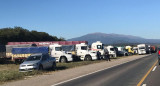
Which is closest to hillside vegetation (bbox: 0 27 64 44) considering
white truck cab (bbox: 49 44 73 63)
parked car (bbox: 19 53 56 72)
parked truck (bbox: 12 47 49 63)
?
parked truck (bbox: 12 47 49 63)

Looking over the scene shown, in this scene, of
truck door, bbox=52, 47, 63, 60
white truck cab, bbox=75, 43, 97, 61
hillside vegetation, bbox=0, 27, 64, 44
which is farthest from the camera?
hillside vegetation, bbox=0, 27, 64, 44

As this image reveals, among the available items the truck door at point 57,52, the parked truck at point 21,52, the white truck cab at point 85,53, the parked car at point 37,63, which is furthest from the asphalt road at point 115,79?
the parked truck at point 21,52

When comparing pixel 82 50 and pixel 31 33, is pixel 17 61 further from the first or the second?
pixel 31 33

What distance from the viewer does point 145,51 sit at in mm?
61438

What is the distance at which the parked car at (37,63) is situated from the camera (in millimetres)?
20219

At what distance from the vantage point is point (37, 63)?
67.6ft

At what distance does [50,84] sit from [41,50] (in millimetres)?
21136

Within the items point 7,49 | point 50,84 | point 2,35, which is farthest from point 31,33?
point 50,84

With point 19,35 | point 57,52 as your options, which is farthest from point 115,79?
point 19,35

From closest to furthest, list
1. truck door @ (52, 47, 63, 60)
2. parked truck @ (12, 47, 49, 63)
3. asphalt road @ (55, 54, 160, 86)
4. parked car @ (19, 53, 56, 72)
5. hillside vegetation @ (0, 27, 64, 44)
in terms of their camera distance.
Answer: asphalt road @ (55, 54, 160, 86), parked car @ (19, 53, 56, 72), truck door @ (52, 47, 63, 60), parked truck @ (12, 47, 49, 63), hillside vegetation @ (0, 27, 64, 44)

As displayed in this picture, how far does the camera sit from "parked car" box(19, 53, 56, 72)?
2022 cm

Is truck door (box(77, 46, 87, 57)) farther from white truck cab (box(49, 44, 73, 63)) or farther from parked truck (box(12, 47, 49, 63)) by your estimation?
parked truck (box(12, 47, 49, 63))

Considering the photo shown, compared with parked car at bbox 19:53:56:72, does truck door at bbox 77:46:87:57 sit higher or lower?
higher

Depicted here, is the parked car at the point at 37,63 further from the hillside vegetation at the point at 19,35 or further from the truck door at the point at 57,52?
the hillside vegetation at the point at 19,35
